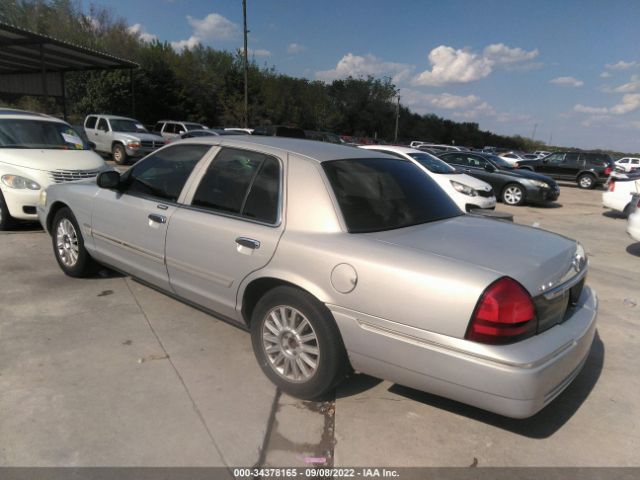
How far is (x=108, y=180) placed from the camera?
13.3 ft

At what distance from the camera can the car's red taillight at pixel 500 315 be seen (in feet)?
7.30

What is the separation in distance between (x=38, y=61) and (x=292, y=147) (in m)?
24.0

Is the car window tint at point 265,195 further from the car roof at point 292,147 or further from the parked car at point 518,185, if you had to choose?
the parked car at point 518,185

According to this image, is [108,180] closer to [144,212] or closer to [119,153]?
[144,212]

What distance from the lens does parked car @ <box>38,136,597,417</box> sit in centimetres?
228

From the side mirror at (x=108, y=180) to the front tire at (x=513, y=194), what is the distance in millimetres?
11722

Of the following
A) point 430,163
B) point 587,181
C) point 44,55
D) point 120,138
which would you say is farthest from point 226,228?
point 587,181

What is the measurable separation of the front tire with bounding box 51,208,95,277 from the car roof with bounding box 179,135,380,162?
183 centimetres

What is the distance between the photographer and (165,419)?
2.71m

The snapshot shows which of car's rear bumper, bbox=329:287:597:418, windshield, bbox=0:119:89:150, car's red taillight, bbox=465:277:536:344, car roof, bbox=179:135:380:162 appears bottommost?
car's rear bumper, bbox=329:287:597:418

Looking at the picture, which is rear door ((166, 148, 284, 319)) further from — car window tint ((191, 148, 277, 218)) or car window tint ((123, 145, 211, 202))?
car window tint ((123, 145, 211, 202))

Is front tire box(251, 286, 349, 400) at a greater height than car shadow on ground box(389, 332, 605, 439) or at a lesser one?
greater

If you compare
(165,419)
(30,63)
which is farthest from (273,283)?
(30,63)

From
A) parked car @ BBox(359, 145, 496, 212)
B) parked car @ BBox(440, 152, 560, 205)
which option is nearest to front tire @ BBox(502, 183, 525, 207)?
parked car @ BBox(440, 152, 560, 205)
